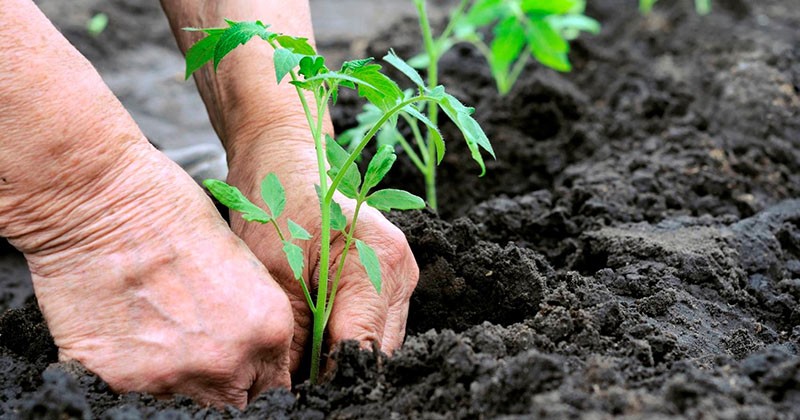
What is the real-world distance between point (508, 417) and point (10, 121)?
40.4 inches

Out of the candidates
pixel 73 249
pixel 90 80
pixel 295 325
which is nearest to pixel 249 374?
pixel 295 325

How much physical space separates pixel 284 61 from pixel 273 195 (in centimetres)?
29

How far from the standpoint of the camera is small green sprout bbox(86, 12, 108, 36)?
4.71 m

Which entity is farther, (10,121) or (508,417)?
(10,121)

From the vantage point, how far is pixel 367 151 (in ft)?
9.48

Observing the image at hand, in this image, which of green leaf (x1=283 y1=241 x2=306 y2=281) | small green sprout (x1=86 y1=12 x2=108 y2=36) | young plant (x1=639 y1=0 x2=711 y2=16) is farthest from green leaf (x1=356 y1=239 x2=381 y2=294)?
small green sprout (x1=86 y1=12 x2=108 y2=36)

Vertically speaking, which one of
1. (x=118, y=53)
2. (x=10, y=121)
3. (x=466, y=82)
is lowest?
(x=10, y=121)

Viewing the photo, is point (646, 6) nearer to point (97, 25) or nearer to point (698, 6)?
point (698, 6)

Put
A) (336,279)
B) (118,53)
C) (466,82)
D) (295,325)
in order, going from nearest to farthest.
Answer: (336,279) < (295,325) < (466,82) < (118,53)

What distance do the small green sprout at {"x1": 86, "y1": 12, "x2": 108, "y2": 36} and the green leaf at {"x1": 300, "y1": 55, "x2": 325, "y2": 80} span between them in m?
3.73

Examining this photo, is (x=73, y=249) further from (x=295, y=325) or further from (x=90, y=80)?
(x=295, y=325)

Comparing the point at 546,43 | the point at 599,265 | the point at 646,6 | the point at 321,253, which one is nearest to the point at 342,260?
the point at 321,253

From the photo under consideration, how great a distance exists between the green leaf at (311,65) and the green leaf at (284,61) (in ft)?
0.10

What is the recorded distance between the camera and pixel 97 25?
471 cm
